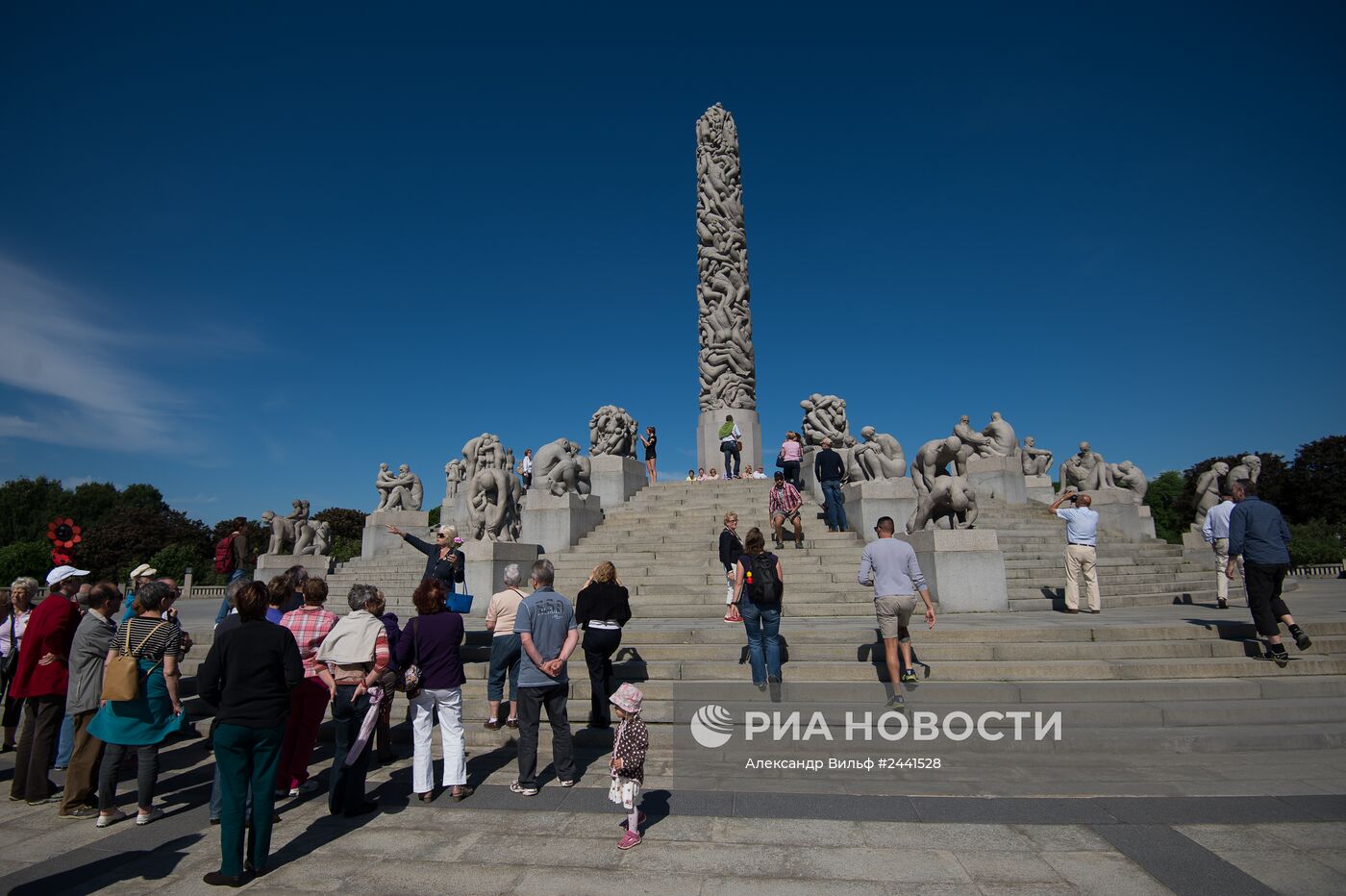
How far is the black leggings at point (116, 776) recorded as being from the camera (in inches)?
189

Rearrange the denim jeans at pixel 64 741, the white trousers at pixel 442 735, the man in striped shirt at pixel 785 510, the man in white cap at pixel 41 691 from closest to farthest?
the white trousers at pixel 442 735 → the man in white cap at pixel 41 691 → the denim jeans at pixel 64 741 → the man in striped shirt at pixel 785 510

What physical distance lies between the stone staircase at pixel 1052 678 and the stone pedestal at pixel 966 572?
0.48m

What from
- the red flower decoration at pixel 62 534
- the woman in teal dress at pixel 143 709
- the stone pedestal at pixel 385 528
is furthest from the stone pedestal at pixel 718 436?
the woman in teal dress at pixel 143 709

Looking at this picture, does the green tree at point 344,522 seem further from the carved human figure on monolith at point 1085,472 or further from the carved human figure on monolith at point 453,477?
the carved human figure on monolith at point 1085,472

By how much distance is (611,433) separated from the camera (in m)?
20.2

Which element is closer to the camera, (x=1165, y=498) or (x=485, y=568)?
(x=485, y=568)

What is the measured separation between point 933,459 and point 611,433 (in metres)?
9.36

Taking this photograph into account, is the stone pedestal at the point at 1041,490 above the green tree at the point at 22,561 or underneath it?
above

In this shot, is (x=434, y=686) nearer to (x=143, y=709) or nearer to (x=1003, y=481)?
(x=143, y=709)

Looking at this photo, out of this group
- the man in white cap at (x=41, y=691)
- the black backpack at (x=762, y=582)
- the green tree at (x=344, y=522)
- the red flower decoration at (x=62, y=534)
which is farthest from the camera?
the green tree at (x=344, y=522)

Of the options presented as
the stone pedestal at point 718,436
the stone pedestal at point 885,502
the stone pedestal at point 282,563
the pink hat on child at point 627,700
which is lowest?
the pink hat on child at point 627,700

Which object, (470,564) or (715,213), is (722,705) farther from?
(715,213)

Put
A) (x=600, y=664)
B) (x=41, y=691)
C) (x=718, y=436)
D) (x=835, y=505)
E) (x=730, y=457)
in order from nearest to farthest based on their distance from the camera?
(x=41, y=691)
(x=600, y=664)
(x=835, y=505)
(x=730, y=457)
(x=718, y=436)

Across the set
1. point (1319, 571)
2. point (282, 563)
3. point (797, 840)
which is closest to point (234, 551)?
point (282, 563)
